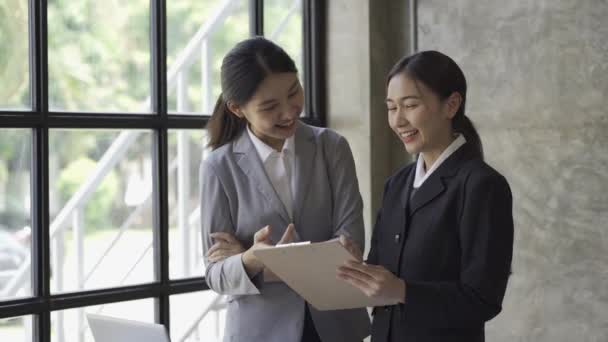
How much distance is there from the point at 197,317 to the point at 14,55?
1.36 m

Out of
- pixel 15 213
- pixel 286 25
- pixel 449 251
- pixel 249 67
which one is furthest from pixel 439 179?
pixel 286 25

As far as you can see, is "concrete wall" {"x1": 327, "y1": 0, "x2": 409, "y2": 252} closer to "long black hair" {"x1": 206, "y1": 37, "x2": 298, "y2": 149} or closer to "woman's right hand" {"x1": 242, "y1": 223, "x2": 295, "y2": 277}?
"long black hair" {"x1": 206, "y1": 37, "x2": 298, "y2": 149}

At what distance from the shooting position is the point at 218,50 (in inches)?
142

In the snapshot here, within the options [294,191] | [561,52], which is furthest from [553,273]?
[294,191]

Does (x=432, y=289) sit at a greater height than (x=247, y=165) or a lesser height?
lesser

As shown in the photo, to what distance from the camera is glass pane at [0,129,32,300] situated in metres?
2.92

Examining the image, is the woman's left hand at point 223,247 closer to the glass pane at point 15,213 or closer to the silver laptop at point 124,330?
the silver laptop at point 124,330

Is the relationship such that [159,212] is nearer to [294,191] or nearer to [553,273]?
[294,191]

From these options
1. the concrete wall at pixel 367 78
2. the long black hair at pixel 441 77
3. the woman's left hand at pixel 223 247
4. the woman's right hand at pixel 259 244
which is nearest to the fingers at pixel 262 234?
the woman's right hand at pixel 259 244

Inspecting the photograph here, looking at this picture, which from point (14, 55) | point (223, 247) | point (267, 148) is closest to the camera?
point (223, 247)

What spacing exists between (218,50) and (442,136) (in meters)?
1.78

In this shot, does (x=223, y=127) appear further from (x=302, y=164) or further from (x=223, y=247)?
(x=223, y=247)

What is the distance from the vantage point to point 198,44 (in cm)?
352

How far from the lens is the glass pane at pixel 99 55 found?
3059 millimetres
